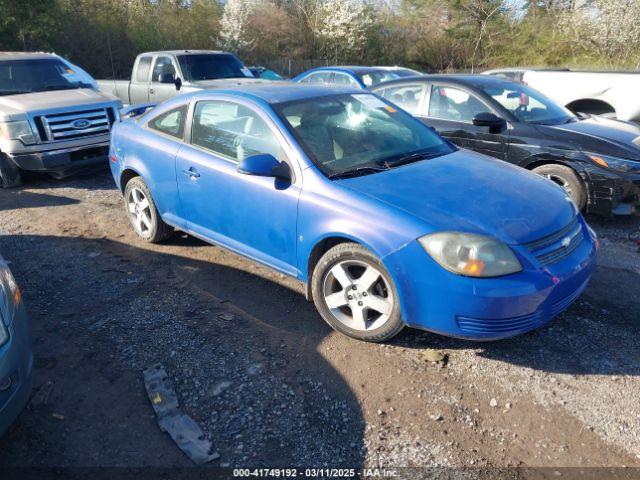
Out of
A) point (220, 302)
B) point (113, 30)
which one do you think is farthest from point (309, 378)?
point (113, 30)

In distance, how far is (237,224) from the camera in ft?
13.1

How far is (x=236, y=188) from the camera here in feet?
12.7

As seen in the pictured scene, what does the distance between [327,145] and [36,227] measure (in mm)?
4038


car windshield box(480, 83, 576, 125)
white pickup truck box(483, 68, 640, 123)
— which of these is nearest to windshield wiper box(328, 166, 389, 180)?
car windshield box(480, 83, 576, 125)

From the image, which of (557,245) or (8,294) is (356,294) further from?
(8,294)

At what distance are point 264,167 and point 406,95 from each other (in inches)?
158

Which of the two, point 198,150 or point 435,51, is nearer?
point 198,150

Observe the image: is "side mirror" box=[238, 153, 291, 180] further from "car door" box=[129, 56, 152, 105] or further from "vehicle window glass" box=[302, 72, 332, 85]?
"vehicle window glass" box=[302, 72, 332, 85]

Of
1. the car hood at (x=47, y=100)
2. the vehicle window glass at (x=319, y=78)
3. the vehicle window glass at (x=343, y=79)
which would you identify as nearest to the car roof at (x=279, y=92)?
the car hood at (x=47, y=100)

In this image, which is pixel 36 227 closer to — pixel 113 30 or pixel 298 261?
pixel 298 261

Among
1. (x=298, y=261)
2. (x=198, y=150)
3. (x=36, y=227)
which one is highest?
(x=198, y=150)

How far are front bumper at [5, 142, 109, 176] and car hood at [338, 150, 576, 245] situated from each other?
5.51 metres

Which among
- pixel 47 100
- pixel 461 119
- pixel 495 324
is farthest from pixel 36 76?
pixel 495 324

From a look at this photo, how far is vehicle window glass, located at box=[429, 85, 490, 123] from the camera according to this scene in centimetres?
615
